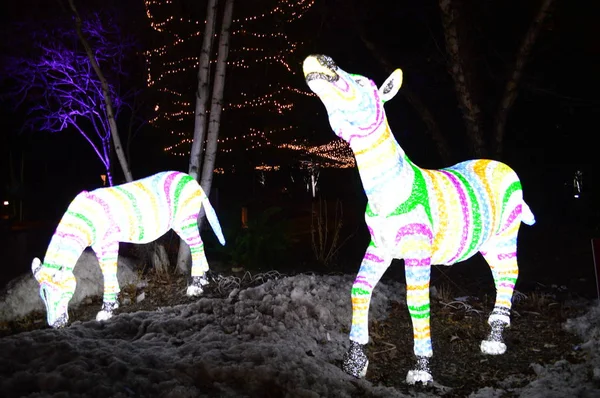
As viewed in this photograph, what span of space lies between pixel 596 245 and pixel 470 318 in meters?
1.59

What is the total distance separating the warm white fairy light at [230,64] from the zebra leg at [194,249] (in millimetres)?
6150

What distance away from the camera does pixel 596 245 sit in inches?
224

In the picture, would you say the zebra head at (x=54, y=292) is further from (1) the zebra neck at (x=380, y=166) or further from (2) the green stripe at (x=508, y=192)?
(2) the green stripe at (x=508, y=192)

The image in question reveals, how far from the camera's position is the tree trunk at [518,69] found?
7.84m

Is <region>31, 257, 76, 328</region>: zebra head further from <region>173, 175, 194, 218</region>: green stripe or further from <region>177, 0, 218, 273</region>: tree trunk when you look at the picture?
<region>177, 0, 218, 273</region>: tree trunk

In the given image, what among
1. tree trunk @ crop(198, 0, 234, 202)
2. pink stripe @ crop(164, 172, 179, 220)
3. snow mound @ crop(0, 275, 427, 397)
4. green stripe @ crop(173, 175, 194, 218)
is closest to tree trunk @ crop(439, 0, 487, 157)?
tree trunk @ crop(198, 0, 234, 202)

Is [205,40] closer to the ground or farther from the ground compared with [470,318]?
farther from the ground

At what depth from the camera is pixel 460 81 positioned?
323 inches

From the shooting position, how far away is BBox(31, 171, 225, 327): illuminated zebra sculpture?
5.77m

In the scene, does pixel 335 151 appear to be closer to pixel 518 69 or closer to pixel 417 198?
pixel 518 69

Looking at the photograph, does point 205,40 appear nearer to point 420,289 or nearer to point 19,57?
point 19,57

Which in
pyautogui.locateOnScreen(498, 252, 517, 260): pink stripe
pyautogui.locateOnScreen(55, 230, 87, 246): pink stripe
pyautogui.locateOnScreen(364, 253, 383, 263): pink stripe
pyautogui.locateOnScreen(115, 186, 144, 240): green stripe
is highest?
pyautogui.locateOnScreen(115, 186, 144, 240): green stripe

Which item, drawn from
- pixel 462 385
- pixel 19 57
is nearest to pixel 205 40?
pixel 19 57

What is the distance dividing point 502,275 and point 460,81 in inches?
163
